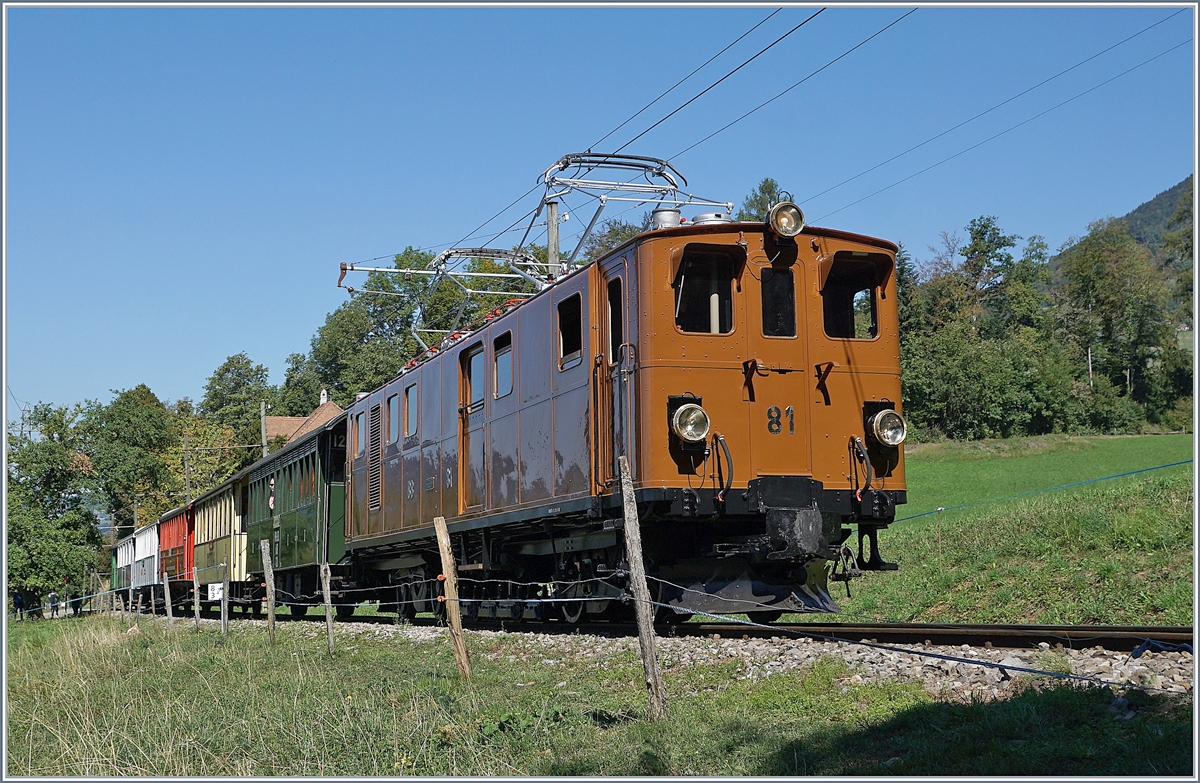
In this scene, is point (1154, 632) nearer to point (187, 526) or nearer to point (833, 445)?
point (833, 445)

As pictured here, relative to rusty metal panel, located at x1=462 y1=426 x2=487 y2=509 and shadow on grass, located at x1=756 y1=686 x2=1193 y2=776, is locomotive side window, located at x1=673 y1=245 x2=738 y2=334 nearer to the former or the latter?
rusty metal panel, located at x1=462 y1=426 x2=487 y2=509

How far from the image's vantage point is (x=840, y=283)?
12.0 meters

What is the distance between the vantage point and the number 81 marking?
11070 mm

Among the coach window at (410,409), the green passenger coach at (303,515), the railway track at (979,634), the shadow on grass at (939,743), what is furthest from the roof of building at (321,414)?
the shadow on grass at (939,743)

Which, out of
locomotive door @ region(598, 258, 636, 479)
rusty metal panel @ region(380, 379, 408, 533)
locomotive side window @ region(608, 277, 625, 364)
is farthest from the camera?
rusty metal panel @ region(380, 379, 408, 533)

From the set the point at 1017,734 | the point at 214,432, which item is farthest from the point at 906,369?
the point at 1017,734

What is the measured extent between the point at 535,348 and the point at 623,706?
5424 millimetres

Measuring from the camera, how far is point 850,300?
39.1ft

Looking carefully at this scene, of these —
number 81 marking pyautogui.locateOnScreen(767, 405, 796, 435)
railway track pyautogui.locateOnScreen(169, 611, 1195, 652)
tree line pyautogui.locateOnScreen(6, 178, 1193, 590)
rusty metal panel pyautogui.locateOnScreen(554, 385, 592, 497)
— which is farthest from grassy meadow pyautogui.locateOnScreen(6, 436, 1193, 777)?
tree line pyautogui.locateOnScreen(6, 178, 1193, 590)

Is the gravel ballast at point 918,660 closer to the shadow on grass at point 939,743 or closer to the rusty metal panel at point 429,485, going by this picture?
the shadow on grass at point 939,743

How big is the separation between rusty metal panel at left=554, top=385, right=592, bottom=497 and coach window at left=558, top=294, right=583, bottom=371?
353mm

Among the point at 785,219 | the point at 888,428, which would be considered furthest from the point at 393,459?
the point at 888,428

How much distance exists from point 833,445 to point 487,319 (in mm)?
5160

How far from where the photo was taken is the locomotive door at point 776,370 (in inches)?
435
